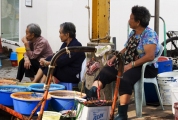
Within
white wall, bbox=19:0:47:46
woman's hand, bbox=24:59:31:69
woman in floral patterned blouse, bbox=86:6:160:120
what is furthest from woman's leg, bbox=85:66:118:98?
white wall, bbox=19:0:47:46

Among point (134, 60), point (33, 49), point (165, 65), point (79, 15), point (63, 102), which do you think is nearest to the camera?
point (63, 102)

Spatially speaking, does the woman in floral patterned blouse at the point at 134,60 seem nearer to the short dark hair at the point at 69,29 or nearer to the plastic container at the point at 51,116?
the plastic container at the point at 51,116

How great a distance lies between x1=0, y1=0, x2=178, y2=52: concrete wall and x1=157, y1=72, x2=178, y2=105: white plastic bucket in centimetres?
374

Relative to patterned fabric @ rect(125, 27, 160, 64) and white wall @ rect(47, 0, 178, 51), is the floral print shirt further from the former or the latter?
white wall @ rect(47, 0, 178, 51)

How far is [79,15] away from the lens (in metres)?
9.69

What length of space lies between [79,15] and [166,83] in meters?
4.74

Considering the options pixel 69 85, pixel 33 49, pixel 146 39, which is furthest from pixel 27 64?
pixel 146 39

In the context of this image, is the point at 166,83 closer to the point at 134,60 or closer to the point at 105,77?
the point at 134,60

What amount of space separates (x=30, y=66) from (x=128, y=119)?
2381mm

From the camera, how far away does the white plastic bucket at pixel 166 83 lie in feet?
17.8

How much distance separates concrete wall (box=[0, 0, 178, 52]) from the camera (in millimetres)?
9281

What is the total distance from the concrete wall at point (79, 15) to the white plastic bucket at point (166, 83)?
147 inches

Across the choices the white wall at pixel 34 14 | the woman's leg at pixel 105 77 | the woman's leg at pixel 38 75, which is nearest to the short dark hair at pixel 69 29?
the woman's leg at pixel 38 75

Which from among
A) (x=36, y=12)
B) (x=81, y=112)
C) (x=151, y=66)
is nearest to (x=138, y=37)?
(x=151, y=66)
